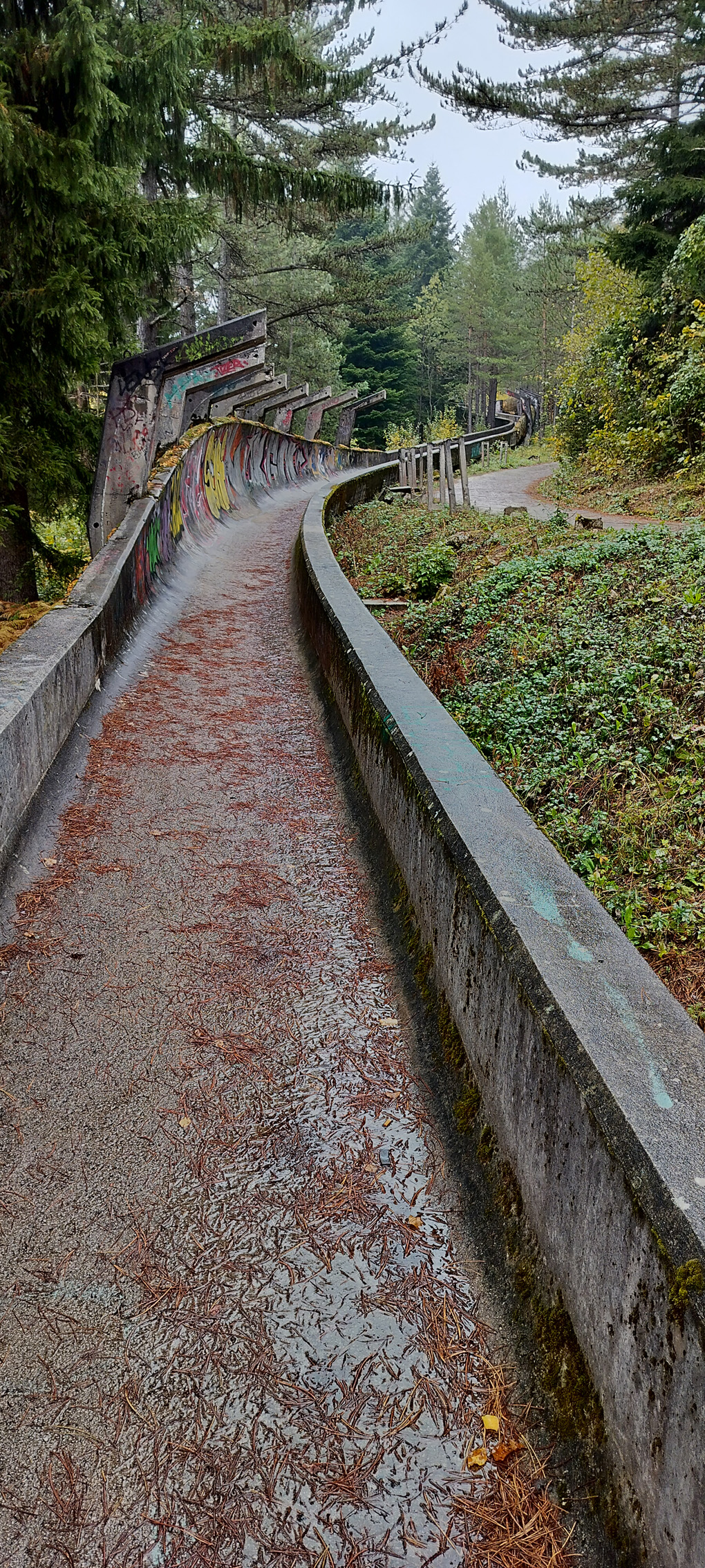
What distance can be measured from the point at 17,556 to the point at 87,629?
3.84 meters

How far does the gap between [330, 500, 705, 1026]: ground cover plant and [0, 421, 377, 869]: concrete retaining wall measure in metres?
2.25

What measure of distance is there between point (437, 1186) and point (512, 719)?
10.7ft

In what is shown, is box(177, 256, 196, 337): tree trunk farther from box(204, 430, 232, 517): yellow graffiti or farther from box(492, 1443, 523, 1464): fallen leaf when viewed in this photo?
box(492, 1443, 523, 1464): fallen leaf

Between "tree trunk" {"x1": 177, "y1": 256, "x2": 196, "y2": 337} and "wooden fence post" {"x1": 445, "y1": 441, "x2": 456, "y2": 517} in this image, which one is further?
"tree trunk" {"x1": 177, "y1": 256, "x2": 196, "y2": 337}

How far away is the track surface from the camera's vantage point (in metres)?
1.76

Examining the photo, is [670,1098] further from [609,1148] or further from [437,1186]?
[437,1186]

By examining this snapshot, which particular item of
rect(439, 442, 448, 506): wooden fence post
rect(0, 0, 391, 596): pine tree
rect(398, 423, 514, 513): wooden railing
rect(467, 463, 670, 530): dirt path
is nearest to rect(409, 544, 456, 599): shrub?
rect(467, 463, 670, 530): dirt path

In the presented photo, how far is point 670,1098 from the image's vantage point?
1720 millimetres

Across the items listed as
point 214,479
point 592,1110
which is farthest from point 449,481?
point 592,1110

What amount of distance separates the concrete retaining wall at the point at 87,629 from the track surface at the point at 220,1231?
1.46 feet

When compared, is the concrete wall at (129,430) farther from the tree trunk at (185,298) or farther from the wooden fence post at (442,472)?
the tree trunk at (185,298)

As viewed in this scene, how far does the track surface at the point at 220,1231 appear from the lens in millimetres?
1758

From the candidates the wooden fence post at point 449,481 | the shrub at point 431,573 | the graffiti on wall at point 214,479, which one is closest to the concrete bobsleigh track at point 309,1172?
the shrub at point 431,573

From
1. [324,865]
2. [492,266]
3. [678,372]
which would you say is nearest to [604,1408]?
[324,865]
